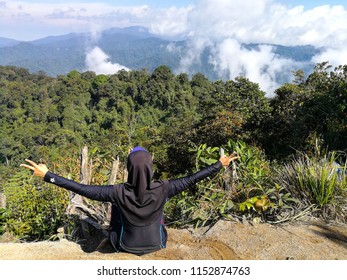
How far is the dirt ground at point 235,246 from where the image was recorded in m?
2.76

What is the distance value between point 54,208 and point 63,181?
6.20 ft

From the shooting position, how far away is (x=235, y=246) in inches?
116

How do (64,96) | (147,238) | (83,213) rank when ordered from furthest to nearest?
1. (64,96)
2. (83,213)
3. (147,238)

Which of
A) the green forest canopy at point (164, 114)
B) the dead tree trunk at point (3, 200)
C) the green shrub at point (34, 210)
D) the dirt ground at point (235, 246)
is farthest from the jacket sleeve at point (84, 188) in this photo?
the green forest canopy at point (164, 114)

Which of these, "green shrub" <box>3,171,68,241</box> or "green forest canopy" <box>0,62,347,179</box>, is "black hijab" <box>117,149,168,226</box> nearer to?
"green shrub" <box>3,171,68,241</box>

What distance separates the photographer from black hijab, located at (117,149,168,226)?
2.46 metres

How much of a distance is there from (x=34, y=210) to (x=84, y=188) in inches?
83.5

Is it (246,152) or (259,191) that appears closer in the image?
(259,191)

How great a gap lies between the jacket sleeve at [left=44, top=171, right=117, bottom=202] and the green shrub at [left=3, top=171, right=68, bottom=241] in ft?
5.49

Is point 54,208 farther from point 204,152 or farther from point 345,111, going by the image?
point 345,111

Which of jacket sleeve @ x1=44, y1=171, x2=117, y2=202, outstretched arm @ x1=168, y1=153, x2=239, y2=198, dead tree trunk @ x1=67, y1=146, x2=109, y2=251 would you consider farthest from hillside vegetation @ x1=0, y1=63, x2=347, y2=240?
jacket sleeve @ x1=44, y1=171, x2=117, y2=202

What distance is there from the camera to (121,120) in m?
45.2

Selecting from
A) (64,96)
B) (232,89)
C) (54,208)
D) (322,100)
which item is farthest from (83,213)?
(64,96)

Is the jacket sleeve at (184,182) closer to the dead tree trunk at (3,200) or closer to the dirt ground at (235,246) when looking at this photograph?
the dirt ground at (235,246)
